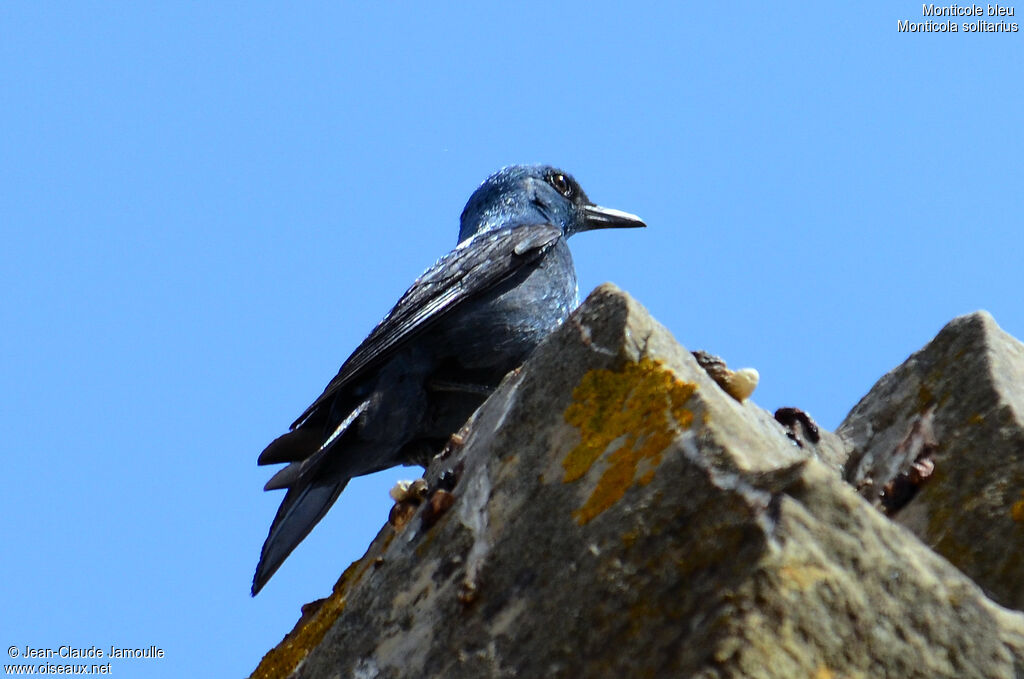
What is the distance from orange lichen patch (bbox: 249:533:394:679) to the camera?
3604mm

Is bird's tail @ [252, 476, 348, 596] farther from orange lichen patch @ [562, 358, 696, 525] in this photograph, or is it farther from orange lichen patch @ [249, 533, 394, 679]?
orange lichen patch @ [562, 358, 696, 525]

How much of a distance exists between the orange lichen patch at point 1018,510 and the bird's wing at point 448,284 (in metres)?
3.43

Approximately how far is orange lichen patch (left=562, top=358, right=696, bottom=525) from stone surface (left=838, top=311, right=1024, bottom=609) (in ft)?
3.13

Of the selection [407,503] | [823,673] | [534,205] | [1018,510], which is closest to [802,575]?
[823,673]

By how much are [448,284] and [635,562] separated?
3932mm

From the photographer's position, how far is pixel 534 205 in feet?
26.7

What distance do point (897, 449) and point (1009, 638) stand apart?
1.60m

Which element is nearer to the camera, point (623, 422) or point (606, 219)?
point (623, 422)

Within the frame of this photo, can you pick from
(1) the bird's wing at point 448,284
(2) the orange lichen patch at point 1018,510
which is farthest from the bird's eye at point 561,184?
(2) the orange lichen patch at point 1018,510

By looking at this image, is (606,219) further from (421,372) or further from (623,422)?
(623,422)

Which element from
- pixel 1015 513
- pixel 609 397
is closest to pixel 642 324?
pixel 609 397

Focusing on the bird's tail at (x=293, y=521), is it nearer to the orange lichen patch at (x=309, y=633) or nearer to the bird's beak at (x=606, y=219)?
the orange lichen patch at (x=309, y=633)

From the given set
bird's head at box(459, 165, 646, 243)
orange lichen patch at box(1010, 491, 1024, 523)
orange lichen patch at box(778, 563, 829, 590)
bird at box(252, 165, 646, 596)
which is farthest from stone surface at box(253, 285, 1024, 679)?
bird's head at box(459, 165, 646, 243)

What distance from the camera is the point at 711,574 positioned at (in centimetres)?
253
